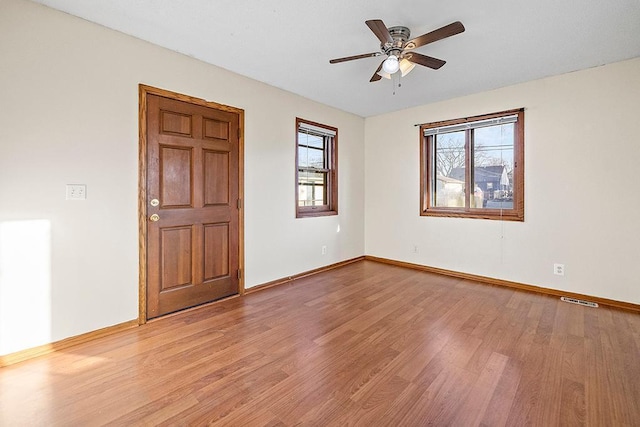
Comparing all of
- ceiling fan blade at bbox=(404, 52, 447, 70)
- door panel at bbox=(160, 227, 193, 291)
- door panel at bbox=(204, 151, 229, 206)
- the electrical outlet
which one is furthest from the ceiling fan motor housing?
the electrical outlet

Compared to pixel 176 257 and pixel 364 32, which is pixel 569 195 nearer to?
pixel 364 32

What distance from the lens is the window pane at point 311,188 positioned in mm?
4332

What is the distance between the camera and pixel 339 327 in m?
2.61

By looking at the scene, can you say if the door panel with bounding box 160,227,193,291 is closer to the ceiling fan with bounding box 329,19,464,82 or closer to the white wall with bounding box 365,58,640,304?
the ceiling fan with bounding box 329,19,464,82

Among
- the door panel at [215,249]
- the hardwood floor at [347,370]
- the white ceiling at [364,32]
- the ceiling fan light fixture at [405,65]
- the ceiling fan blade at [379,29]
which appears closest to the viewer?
the hardwood floor at [347,370]

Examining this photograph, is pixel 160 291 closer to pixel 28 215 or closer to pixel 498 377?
pixel 28 215

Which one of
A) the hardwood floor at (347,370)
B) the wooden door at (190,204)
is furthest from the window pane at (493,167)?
the wooden door at (190,204)

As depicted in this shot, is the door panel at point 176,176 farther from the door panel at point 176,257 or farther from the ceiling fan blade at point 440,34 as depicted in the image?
the ceiling fan blade at point 440,34

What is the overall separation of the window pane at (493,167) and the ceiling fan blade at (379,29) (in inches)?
95.8

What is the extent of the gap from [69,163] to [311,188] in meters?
2.87

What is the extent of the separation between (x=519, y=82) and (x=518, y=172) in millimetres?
1100

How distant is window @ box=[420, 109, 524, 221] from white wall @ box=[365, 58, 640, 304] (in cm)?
11

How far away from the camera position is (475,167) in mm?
4109

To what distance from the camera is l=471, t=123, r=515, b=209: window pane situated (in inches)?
150
